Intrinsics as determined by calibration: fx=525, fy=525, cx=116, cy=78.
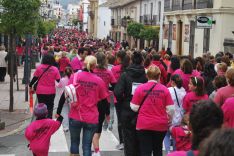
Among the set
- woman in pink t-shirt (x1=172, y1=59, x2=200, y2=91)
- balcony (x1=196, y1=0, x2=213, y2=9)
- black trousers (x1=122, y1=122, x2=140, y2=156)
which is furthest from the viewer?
balcony (x1=196, y1=0, x2=213, y2=9)

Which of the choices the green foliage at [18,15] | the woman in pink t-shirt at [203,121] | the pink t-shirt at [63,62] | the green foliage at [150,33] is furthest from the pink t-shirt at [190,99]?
the green foliage at [150,33]

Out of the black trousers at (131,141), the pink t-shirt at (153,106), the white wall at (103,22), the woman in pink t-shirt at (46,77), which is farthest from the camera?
the white wall at (103,22)

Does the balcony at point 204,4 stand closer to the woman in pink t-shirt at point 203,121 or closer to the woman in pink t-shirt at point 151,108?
A: the woman in pink t-shirt at point 151,108

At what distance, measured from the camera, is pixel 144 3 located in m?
51.8

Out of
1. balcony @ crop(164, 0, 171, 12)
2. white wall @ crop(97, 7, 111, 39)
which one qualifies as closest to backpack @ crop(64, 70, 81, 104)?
balcony @ crop(164, 0, 171, 12)

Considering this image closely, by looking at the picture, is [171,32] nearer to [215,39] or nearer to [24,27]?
[215,39]

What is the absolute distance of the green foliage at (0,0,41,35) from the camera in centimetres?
1314

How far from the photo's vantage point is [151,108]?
6559mm

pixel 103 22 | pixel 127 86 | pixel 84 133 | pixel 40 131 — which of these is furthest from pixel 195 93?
pixel 103 22

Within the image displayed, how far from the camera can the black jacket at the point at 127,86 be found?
7738mm

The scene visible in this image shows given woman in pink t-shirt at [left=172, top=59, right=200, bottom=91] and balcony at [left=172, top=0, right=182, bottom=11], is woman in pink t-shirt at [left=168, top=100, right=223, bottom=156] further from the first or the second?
balcony at [left=172, top=0, right=182, bottom=11]

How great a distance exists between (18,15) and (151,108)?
298 inches

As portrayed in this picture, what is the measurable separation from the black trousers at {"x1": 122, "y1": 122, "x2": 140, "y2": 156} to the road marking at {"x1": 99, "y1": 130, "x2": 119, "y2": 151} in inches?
72.2

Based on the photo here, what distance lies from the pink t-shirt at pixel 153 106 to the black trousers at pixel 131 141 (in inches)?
40.4
